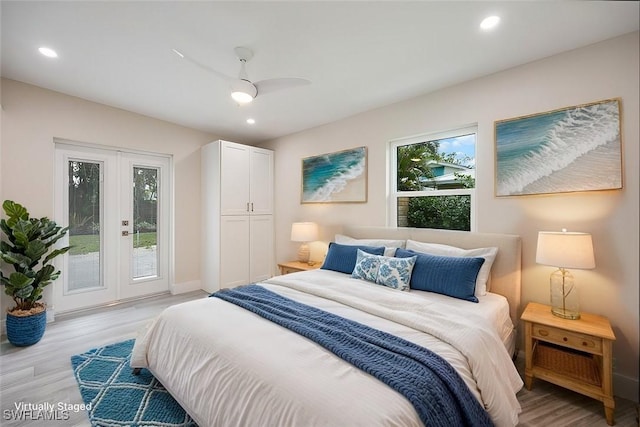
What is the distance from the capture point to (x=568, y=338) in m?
1.99

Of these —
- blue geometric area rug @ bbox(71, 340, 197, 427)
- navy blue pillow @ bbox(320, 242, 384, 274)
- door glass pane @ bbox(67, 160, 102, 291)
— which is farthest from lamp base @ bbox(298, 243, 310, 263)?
door glass pane @ bbox(67, 160, 102, 291)

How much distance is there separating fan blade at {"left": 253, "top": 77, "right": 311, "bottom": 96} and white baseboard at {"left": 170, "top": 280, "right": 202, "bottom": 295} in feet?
10.7

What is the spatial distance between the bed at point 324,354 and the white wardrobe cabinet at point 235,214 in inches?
75.3

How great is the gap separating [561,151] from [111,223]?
4820 millimetres

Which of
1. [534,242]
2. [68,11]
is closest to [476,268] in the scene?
[534,242]

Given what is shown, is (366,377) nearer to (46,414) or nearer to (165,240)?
(46,414)

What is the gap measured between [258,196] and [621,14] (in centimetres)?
443

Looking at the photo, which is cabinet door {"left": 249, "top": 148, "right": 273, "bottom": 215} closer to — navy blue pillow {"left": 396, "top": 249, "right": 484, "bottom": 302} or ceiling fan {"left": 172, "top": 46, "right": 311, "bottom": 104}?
ceiling fan {"left": 172, "top": 46, "right": 311, "bottom": 104}

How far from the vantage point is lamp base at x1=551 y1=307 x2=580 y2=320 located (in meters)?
2.08

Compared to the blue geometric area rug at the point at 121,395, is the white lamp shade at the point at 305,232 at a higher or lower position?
higher

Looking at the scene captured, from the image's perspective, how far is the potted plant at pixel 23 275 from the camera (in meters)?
2.71

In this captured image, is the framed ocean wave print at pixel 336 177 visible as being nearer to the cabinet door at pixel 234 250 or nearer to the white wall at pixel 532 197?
the white wall at pixel 532 197

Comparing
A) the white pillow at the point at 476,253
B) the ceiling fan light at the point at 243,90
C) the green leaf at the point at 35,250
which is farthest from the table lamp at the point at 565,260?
the green leaf at the point at 35,250

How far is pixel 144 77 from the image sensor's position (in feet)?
9.41
